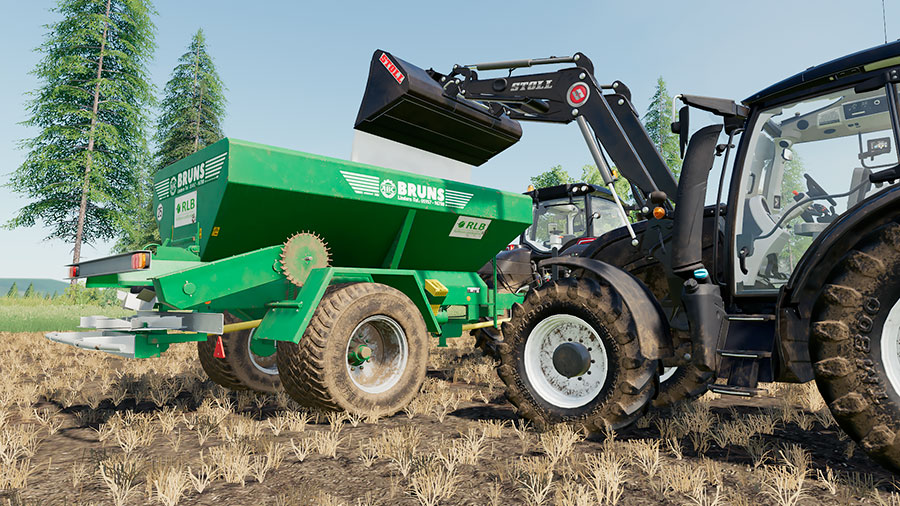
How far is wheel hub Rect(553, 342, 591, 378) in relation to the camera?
391 centimetres

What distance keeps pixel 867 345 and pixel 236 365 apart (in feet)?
16.7

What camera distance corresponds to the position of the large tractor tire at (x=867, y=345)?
2.72 m

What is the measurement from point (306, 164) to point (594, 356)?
2643mm

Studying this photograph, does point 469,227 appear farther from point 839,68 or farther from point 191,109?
point 191,109

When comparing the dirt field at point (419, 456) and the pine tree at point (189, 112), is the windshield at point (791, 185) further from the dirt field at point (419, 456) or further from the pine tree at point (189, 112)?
the pine tree at point (189, 112)

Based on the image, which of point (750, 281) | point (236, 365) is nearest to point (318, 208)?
point (236, 365)

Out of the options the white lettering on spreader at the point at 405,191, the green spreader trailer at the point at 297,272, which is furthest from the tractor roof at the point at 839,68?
the green spreader trailer at the point at 297,272

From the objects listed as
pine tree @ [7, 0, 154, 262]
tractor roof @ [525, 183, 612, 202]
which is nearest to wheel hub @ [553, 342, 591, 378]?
tractor roof @ [525, 183, 612, 202]

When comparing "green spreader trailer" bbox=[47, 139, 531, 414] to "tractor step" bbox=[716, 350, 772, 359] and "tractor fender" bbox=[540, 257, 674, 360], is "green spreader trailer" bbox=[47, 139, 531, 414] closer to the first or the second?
"tractor fender" bbox=[540, 257, 674, 360]

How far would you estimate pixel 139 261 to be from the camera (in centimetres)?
407

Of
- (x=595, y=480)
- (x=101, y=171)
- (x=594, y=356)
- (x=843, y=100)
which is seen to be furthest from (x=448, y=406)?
(x=101, y=171)

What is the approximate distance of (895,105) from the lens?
3066 millimetres

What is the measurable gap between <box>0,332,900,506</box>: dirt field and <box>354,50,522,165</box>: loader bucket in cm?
255

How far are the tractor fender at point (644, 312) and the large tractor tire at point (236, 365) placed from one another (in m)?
3.59
